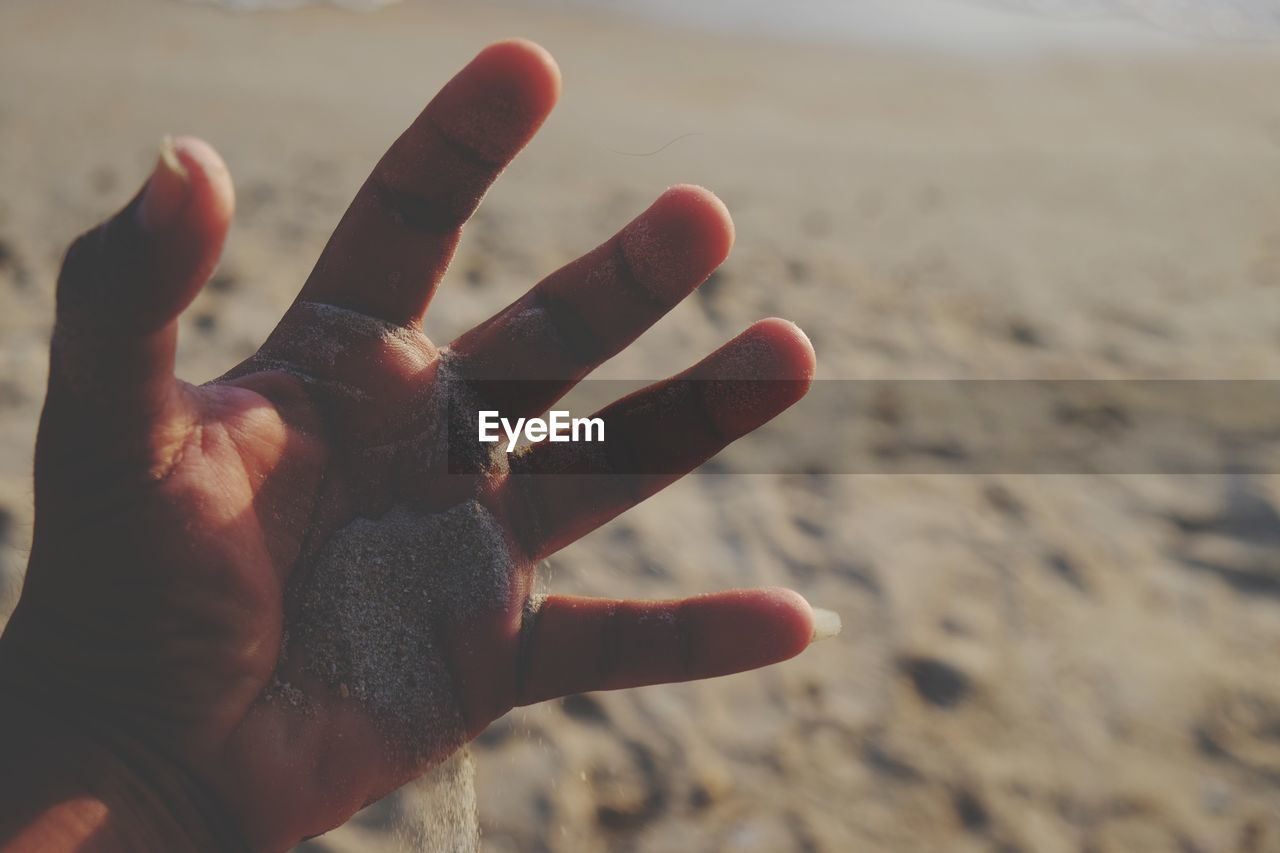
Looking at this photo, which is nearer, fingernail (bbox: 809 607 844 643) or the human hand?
the human hand

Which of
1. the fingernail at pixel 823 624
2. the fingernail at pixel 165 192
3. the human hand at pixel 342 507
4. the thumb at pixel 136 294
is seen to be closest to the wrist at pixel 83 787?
the human hand at pixel 342 507

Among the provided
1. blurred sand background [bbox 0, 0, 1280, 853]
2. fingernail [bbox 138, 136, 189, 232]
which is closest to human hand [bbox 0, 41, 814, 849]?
fingernail [bbox 138, 136, 189, 232]

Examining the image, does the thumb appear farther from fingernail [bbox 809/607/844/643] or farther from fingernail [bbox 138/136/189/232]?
fingernail [bbox 809/607/844/643]

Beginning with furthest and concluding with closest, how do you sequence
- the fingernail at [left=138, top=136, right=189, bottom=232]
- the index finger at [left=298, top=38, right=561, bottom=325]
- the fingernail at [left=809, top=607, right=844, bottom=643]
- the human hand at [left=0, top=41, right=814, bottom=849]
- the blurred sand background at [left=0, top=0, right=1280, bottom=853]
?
the blurred sand background at [left=0, top=0, right=1280, bottom=853] < the fingernail at [left=809, top=607, right=844, bottom=643] < the index finger at [left=298, top=38, right=561, bottom=325] < the human hand at [left=0, top=41, right=814, bottom=849] < the fingernail at [left=138, top=136, right=189, bottom=232]

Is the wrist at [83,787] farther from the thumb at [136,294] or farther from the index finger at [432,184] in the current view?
the index finger at [432,184]

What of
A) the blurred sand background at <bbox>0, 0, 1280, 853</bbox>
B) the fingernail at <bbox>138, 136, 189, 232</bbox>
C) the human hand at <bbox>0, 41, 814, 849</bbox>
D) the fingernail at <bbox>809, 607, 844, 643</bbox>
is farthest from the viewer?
the blurred sand background at <bbox>0, 0, 1280, 853</bbox>

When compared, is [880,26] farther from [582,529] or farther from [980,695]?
[582,529]
